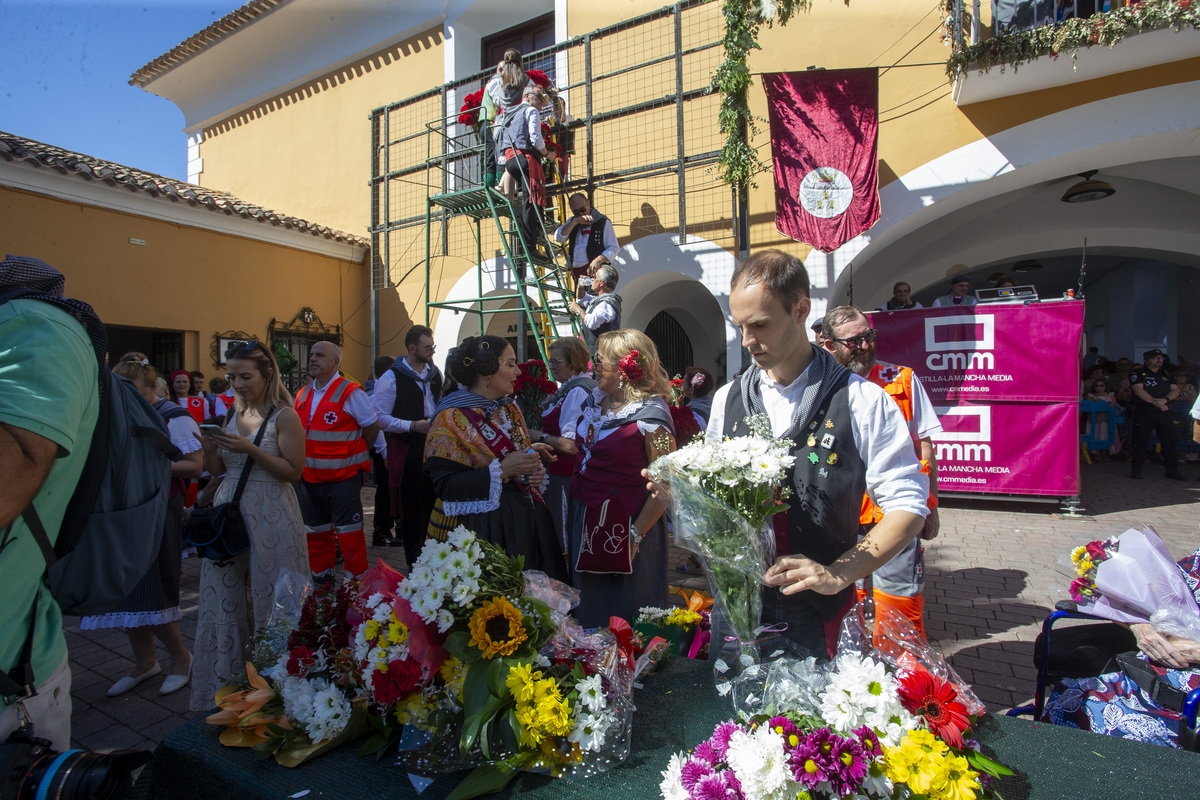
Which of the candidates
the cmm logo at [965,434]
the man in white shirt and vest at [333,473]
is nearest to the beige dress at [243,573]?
the man in white shirt and vest at [333,473]

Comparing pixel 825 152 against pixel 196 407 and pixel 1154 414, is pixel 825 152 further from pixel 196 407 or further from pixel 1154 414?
pixel 196 407

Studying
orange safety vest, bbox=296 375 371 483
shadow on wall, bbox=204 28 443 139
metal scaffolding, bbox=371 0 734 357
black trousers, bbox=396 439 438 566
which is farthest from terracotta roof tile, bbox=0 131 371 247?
orange safety vest, bbox=296 375 371 483

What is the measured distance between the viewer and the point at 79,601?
1717 millimetres

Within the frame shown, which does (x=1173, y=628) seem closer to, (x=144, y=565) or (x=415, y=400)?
(x=144, y=565)

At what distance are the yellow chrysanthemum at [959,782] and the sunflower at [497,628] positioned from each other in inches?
37.0

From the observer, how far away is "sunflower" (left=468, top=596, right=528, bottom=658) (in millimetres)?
1535

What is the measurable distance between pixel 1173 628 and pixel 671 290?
33.9 ft

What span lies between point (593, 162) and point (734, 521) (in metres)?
9.81

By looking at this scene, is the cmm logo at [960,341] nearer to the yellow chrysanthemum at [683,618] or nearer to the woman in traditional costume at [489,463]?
the woman in traditional costume at [489,463]

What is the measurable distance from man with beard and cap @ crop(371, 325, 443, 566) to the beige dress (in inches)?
72.9

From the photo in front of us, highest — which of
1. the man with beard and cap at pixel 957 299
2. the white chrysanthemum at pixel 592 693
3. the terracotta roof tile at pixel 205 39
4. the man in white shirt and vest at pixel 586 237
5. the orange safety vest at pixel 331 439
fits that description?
the terracotta roof tile at pixel 205 39

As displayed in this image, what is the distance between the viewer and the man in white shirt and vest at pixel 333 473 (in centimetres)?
446

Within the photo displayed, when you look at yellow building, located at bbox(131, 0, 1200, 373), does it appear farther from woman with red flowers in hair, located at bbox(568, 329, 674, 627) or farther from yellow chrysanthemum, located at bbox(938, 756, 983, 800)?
yellow chrysanthemum, located at bbox(938, 756, 983, 800)

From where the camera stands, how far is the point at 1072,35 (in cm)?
673
